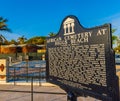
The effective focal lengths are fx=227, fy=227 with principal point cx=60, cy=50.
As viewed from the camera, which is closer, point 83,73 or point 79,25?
point 83,73

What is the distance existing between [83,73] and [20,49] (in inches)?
2264

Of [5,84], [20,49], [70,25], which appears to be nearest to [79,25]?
[70,25]

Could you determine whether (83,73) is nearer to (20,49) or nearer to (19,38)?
(20,49)

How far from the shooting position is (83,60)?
4.71 m

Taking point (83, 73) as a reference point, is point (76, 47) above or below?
above

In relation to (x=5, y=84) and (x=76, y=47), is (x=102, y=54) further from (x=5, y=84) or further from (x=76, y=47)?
(x=5, y=84)

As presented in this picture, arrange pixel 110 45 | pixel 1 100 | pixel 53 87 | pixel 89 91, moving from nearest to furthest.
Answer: pixel 110 45 → pixel 89 91 → pixel 1 100 → pixel 53 87

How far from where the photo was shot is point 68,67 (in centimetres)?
527

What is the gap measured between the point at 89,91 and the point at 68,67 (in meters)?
0.92

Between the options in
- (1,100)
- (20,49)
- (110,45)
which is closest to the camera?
(110,45)

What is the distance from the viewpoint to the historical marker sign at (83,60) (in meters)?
4.05

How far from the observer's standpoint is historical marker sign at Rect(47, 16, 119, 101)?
4.05 m

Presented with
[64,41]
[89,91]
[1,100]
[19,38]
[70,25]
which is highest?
[19,38]

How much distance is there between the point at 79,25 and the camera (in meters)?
5.07
